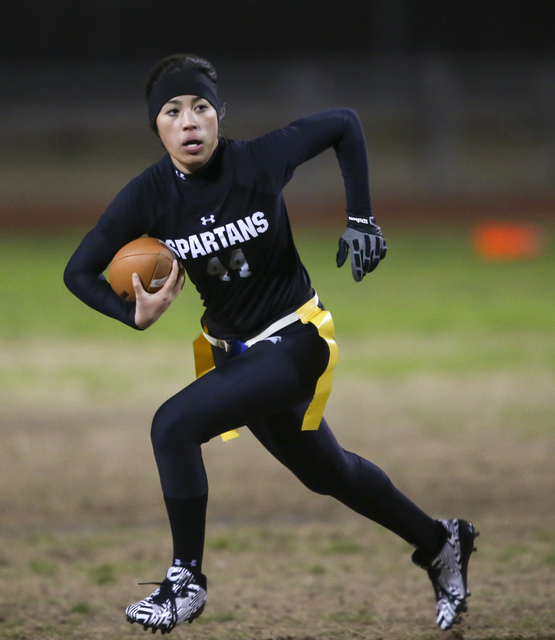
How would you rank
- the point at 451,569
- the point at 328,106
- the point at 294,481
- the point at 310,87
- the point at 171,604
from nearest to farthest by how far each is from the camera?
the point at 171,604, the point at 451,569, the point at 294,481, the point at 328,106, the point at 310,87

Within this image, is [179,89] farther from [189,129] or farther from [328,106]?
[328,106]

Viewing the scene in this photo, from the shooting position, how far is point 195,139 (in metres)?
3.70

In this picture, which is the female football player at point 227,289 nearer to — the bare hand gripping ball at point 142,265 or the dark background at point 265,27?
the bare hand gripping ball at point 142,265

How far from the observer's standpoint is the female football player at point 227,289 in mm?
3680

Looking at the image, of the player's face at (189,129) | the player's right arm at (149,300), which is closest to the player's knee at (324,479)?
the player's right arm at (149,300)

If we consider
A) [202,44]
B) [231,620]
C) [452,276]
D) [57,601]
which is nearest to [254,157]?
[231,620]

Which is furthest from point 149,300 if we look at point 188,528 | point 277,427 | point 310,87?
point 310,87

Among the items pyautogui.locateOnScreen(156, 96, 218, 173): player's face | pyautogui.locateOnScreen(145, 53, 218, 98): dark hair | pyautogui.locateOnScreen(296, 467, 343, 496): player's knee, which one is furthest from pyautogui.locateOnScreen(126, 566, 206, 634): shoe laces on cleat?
pyautogui.locateOnScreen(145, 53, 218, 98): dark hair

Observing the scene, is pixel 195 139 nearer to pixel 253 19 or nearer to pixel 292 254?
pixel 292 254

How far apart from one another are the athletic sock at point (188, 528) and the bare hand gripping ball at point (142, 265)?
0.88 m

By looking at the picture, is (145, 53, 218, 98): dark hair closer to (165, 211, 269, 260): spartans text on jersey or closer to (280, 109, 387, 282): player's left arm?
(280, 109, 387, 282): player's left arm

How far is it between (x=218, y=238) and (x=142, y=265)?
13.2 inches

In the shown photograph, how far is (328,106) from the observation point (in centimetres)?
2081

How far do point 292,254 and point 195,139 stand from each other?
72cm
